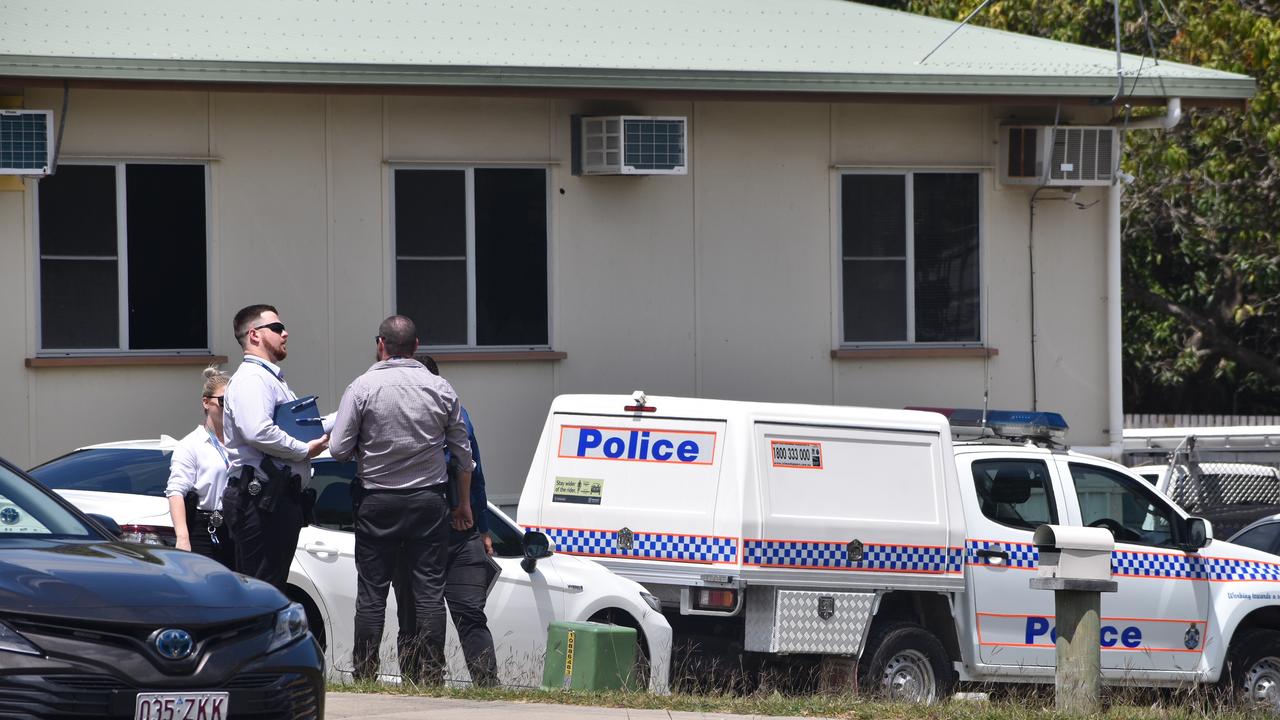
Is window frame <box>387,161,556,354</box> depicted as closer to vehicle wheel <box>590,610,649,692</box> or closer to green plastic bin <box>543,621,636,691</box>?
vehicle wheel <box>590,610,649,692</box>

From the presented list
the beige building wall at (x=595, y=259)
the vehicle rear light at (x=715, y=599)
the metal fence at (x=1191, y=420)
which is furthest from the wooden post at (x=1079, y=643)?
the metal fence at (x=1191, y=420)

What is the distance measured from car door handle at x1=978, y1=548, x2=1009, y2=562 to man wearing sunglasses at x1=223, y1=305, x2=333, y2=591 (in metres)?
4.39

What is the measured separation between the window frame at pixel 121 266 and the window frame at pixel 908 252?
17.7 feet

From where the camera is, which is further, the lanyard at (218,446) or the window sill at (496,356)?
the window sill at (496,356)

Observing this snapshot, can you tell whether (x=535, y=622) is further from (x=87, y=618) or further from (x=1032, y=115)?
(x=1032, y=115)

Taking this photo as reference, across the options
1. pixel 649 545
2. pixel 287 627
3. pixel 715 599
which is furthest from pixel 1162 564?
pixel 287 627

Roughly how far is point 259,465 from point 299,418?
0.32 metres

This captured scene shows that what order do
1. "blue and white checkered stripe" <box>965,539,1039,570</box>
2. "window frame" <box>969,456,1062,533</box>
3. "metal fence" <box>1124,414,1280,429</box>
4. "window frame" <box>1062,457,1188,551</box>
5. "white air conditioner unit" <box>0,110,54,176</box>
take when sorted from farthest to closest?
"metal fence" <box>1124,414,1280,429</box>
"white air conditioner unit" <box>0,110,54,176</box>
"window frame" <box>1062,457,1188,551</box>
"window frame" <box>969,456,1062,533</box>
"blue and white checkered stripe" <box>965,539,1039,570</box>

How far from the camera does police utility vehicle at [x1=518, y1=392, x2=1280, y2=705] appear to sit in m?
9.61

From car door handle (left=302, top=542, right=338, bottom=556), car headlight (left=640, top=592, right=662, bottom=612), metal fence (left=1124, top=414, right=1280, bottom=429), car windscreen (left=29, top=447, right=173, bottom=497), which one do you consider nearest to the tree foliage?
metal fence (left=1124, top=414, right=1280, bottom=429)

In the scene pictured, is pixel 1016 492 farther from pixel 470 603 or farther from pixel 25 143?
pixel 25 143

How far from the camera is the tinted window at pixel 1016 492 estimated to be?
422 inches

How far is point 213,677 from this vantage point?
562cm

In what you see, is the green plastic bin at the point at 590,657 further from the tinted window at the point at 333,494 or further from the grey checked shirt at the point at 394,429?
the tinted window at the point at 333,494
